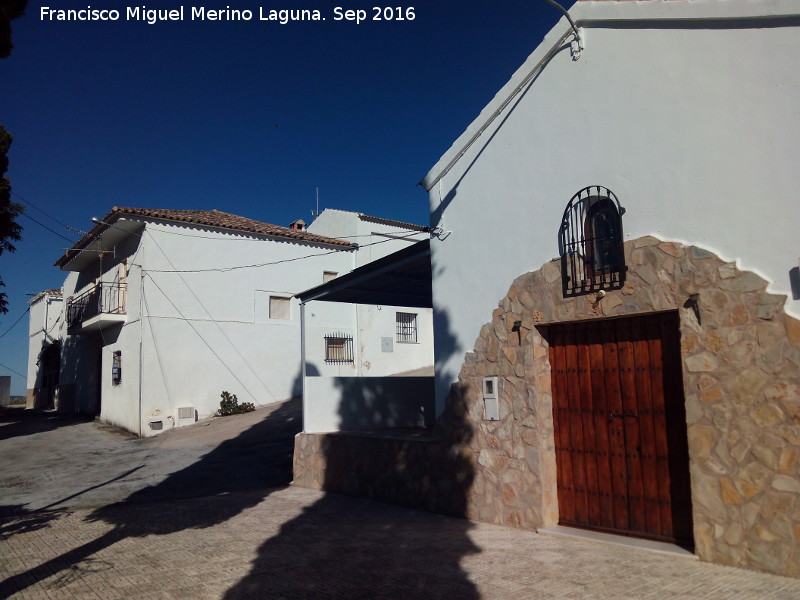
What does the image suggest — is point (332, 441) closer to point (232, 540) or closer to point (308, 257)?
point (232, 540)

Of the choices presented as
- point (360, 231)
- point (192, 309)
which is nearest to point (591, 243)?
point (192, 309)

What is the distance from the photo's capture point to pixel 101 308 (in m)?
20.6

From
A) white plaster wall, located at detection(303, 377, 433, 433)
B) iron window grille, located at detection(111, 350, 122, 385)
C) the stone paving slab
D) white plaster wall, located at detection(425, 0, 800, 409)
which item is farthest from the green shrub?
white plaster wall, located at detection(425, 0, 800, 409)

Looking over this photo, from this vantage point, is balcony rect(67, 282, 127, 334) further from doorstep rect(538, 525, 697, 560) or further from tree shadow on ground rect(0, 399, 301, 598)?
doorstep rect(538, 525, 697, 560)

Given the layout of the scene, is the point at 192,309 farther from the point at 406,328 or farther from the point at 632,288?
the point at 632,288

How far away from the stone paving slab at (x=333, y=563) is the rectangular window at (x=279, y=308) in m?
13.6

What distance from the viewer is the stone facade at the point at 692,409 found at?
4.63m

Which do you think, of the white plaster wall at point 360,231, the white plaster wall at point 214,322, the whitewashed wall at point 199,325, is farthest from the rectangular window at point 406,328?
the white plaster wall at point 214,322

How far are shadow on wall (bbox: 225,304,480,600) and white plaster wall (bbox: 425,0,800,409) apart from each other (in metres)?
0.94

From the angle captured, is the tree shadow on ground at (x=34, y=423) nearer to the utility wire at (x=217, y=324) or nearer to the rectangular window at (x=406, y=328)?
the utility wire at (x=217, y=324)

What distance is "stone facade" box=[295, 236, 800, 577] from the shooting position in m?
4.63

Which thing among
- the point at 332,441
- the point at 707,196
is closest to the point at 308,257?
the point at 332,441

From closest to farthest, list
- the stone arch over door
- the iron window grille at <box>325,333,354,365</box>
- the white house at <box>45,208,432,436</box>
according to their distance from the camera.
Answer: the stone arch over door < the white house at <box>45,208,432,436</box> < the iron window grille at <box>325,333,354,365</box>

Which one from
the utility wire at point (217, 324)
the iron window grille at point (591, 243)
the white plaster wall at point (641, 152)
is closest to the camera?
the white plaster wall at point (641, 152)
